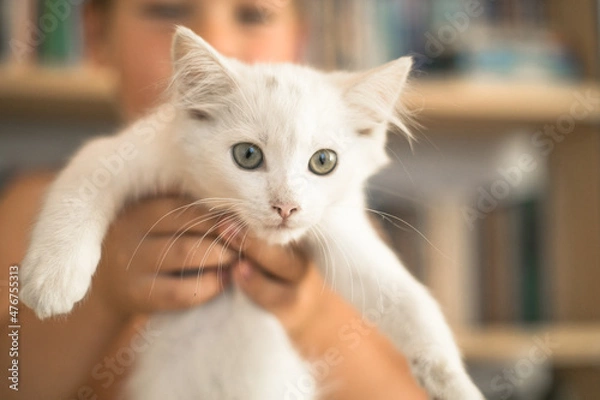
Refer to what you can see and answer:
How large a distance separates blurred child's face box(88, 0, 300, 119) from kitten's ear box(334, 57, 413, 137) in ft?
0.27

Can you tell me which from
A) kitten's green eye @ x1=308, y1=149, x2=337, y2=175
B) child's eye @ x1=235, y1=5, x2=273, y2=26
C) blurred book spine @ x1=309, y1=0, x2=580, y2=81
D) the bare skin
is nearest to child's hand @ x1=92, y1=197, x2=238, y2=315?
the bare skin

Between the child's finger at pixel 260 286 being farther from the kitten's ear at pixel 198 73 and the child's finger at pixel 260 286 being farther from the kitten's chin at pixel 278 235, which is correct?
the kitten's ear at pixel 198 73

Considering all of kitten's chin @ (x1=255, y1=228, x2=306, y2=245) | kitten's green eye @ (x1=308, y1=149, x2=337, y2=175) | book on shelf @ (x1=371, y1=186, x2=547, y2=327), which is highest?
kitten's green eye @ (x1=308, y1=149, x2=337, y2=175)

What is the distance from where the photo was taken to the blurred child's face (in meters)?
0.51

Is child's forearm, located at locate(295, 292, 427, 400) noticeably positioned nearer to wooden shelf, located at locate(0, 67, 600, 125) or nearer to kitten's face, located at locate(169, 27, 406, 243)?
kitten's face, located at locate(169, 27, 406, 243)

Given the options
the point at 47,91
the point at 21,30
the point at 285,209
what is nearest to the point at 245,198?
the point at 285,209

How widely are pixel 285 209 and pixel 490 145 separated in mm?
946

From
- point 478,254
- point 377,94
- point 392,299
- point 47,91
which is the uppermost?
point 47,91

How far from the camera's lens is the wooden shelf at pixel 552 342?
1.21 metres

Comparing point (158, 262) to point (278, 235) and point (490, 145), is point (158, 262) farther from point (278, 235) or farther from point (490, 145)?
point (490, 145)

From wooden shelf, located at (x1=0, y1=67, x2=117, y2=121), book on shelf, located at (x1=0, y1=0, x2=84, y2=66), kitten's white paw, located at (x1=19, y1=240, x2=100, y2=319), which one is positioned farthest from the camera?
wooden shelf, located at (x1=0, y1=67, x2=117, y2=121)

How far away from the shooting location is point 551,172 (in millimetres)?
1631

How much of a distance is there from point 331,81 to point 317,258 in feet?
0.58

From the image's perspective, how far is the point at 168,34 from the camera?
481 mm
